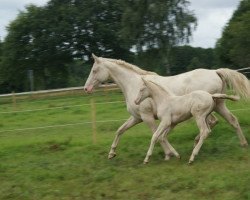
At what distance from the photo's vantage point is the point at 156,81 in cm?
889

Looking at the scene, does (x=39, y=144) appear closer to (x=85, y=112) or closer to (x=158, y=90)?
(x=158, y=90)

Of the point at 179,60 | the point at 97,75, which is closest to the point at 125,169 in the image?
the point at 97,75

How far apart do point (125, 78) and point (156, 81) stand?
582 mm

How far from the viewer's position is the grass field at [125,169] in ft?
22.1

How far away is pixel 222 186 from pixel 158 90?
234cm

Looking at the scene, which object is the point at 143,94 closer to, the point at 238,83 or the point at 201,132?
the point at 201,132

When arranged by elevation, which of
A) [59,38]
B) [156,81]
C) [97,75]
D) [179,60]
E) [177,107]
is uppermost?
[97,75]

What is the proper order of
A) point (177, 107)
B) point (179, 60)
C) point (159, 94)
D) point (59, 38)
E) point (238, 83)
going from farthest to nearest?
1. point (179, 60)
2. point (59, 38)
3. point (238, 83)
4. point (159, 94)
5. point (177, 107)

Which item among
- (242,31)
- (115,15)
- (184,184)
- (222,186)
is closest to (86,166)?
(184,184)

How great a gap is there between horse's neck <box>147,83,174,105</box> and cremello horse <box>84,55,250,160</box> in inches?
8.2

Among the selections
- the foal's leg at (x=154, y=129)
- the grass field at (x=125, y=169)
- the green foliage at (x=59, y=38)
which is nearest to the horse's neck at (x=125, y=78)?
the foal's leg at (x=154, y=129)

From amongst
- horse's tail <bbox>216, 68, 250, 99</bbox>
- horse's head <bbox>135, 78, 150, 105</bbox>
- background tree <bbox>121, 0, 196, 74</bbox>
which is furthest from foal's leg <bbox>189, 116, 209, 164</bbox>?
background tree <bbox>121, 0, 196, 74</bbox>

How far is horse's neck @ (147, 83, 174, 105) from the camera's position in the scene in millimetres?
8281

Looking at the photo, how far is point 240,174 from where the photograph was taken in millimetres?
6957
